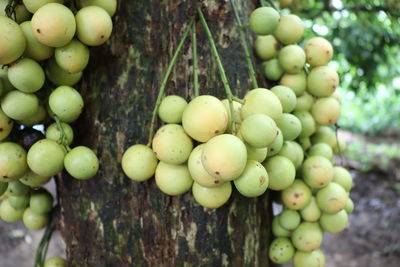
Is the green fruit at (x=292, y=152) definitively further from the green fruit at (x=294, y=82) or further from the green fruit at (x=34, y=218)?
the green fruit at (x=34, y=218)

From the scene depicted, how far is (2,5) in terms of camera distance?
1171mm

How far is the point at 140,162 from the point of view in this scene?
3.90ft

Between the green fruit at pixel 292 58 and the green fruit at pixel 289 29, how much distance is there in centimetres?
5

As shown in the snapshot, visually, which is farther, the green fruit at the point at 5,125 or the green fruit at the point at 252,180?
the green fruit at the point at 5,125

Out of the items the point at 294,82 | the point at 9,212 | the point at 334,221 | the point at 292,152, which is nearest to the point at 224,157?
the point at 292,152

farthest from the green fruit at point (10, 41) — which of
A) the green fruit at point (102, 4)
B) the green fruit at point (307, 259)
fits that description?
the green fruit at point (307, 259)

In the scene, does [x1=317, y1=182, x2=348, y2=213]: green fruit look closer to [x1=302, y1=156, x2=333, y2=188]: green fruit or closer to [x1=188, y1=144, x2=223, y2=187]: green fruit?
[x1=302, y1=156, x2=333, y2=188]: green fruit

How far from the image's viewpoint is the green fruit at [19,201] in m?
1.50

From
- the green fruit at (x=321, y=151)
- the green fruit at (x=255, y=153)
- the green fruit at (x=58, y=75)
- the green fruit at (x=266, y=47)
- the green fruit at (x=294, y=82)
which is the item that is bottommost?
the green fruit at (x=321, y=151)

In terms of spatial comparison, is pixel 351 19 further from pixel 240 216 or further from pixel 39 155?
pixel 39 155

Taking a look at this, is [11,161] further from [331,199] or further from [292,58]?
[331,199]

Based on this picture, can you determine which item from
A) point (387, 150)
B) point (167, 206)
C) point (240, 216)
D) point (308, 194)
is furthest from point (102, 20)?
point (387, 150)

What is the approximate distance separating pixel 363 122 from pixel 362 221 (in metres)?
6.05

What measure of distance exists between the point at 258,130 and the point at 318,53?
27.9 inches
